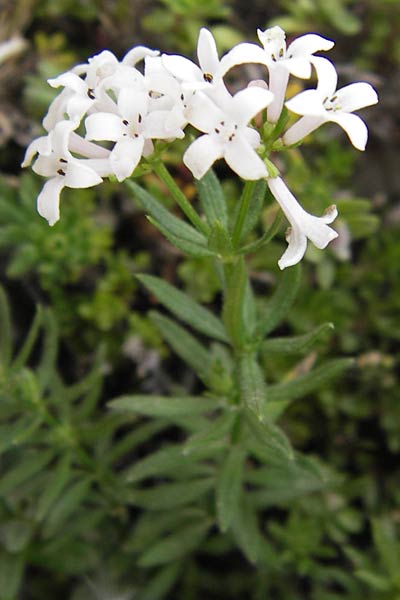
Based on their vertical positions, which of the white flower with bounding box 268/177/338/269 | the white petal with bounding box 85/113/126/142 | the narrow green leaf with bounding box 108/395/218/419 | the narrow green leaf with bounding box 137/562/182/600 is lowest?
the narrow green leaf with bounding box 137/562/182/600

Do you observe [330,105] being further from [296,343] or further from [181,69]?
[296,343]

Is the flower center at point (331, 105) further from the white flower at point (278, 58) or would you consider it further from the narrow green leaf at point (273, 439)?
the narrow green leaf at point (273, 439)

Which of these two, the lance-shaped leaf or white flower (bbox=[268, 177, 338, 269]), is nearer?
white flower (bbox=[268, 177, 338, 269])

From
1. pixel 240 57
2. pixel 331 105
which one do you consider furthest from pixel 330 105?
pixel 240 57

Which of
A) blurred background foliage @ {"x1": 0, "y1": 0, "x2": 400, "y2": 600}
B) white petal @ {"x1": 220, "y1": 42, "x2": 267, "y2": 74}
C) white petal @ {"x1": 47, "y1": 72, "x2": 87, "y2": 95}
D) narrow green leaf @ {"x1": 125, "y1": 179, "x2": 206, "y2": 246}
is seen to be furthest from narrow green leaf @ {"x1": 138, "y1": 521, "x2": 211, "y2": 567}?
white petal @ {"x1": 220, "y1": 42, "x2": 267, "y2": 74}

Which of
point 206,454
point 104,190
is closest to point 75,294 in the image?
point 104,190

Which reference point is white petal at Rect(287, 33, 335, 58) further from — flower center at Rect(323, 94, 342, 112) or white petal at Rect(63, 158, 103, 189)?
white petal at Rect(63, 158, 103, 189)
